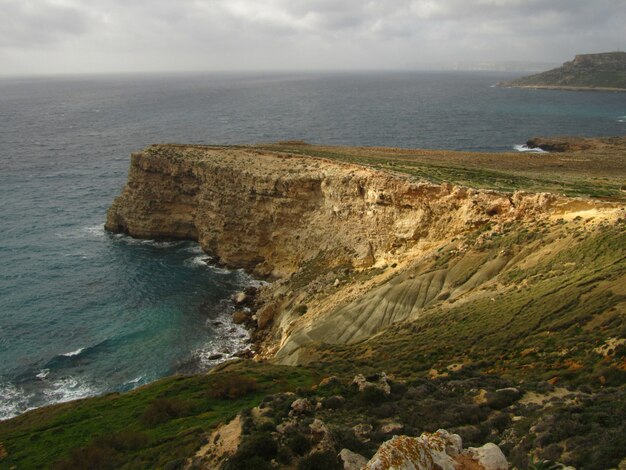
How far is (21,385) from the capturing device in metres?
41.1

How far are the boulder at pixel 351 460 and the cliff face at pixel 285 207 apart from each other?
32272 millimetres

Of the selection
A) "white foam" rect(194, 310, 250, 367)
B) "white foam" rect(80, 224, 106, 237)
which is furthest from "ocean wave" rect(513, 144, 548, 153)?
"white foam" rect(80, 224, 106, 237)

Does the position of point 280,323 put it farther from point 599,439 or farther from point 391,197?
point 599,439

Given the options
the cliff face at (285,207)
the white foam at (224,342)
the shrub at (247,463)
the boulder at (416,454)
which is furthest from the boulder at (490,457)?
the white foam at (224,342)

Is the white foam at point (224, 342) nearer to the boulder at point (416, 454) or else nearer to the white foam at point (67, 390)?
the white foam at point (67, 390)

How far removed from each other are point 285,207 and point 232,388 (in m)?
34.2

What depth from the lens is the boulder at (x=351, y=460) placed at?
48.3ft

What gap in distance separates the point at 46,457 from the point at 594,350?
28.5 meters

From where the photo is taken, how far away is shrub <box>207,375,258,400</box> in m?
27.1

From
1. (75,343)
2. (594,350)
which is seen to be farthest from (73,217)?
(594,350)

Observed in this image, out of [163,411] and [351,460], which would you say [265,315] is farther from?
[351,460]

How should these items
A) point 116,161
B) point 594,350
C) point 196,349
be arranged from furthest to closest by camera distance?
point 116,161 → point 196,349 → point 594,350

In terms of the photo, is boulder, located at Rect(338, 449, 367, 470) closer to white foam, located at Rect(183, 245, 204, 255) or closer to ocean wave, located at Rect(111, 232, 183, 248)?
white foam, located at Rect(183, 245, 204, 255)

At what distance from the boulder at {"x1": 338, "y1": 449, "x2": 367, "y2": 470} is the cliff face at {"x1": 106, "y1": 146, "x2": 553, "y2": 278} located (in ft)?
106
